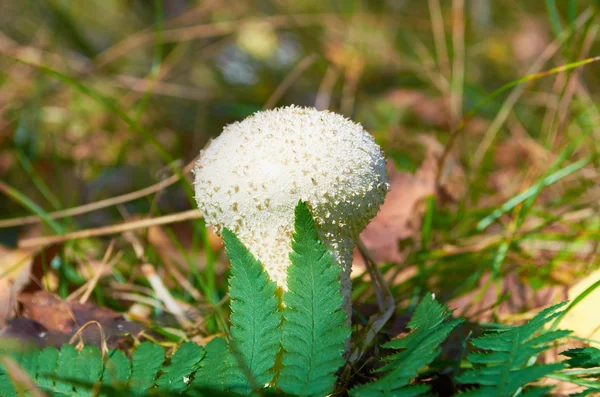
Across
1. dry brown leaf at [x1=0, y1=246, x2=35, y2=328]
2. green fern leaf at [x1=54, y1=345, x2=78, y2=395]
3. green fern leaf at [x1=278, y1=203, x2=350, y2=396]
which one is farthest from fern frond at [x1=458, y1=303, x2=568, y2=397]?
dry brown leaf at [x1=0, y1=246, x2=35, y2=328]

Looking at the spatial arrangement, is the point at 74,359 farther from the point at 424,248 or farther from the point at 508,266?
the point at 508,266

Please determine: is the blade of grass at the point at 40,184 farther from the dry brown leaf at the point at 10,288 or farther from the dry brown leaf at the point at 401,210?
the dry brown leaf at the point at 401,210

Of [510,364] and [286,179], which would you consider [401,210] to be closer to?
[286,179]

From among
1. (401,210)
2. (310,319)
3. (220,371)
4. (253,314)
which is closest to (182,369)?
(220,371)

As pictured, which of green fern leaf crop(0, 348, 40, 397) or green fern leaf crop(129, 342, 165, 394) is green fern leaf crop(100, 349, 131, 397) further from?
green fern leaf crop(0, 348, 40, 397)

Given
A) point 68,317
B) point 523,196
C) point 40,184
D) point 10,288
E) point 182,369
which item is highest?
point 40,184

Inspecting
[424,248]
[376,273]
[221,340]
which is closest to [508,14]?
[424,248]
